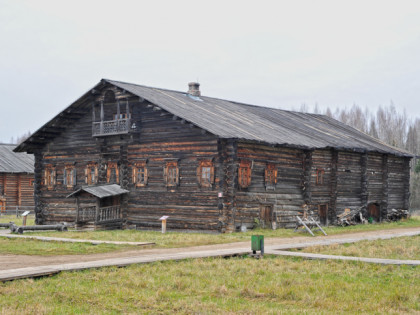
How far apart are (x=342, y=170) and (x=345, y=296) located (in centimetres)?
2559

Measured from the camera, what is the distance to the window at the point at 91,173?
34688mm

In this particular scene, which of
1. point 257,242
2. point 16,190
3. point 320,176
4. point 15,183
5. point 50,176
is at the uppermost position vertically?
point 320,176


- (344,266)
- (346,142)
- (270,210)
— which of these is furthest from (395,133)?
(344,266)

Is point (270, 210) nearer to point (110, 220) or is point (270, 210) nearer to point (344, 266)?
point (110, 220)

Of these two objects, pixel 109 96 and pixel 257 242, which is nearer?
pixel 257 242

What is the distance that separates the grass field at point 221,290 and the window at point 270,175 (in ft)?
49.0

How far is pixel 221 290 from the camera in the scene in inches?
500

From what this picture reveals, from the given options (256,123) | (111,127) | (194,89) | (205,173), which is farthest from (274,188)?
(194,89)

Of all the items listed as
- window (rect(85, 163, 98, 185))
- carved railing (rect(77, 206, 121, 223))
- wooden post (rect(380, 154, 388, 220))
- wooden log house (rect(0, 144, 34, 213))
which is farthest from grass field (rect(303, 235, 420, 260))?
wooden log house (rect(0, 144, 34, 213))

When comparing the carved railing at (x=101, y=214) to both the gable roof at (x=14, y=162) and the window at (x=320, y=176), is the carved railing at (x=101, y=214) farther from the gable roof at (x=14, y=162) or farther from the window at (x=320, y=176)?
the gable roof at (x=14, y=162)

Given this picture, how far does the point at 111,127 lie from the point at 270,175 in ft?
30.1

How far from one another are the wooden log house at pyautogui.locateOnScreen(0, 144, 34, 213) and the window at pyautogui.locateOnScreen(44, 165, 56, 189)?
16986 mm

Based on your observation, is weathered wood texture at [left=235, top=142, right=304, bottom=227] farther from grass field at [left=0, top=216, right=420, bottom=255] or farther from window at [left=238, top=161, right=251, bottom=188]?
grass field at [left=0, top=216, right=420, bottom=255]

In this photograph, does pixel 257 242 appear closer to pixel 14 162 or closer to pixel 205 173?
pixel 205 173
